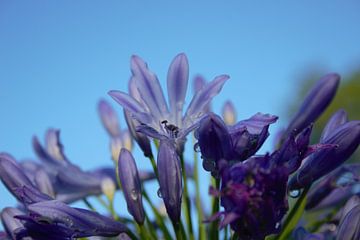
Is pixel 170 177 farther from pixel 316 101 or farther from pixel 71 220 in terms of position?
pixel 316 101

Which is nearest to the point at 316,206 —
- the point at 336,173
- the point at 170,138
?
the point at 336,173

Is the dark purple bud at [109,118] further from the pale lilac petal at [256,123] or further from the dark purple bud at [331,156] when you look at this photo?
the pale lilac petal at [256,123]

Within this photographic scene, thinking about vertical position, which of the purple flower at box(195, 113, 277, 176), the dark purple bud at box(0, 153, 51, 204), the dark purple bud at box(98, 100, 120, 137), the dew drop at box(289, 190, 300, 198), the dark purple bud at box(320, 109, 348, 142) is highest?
the dark purple bud at box(98, 100, 120, 137)

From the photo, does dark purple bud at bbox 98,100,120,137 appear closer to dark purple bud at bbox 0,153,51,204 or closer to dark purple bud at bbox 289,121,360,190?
dark purple bud at bbox 0,153,51,204

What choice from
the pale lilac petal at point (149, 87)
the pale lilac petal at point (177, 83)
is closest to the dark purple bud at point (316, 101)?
the pale lilac petal at point (177, 83)

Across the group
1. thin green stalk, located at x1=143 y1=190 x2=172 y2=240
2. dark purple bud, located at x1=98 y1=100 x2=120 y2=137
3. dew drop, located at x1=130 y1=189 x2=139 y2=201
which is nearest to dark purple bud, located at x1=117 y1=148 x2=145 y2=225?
dew drop, located at x1=130 y1=189 x2=139 y2=201

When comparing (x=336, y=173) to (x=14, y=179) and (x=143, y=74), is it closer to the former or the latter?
(x=143, y=74)
